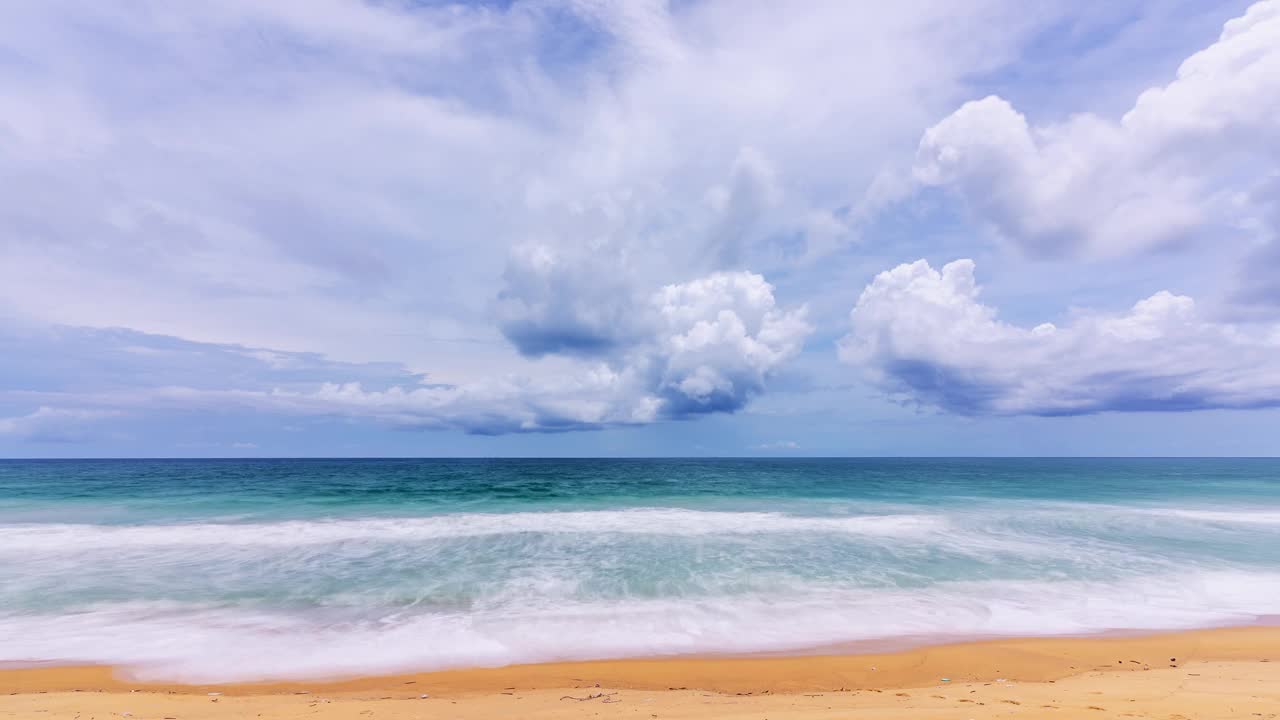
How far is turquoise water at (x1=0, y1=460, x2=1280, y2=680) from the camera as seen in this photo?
9.59m

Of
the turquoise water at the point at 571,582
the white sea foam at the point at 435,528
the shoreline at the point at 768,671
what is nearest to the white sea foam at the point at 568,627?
the turquoise water at the point at 571,582

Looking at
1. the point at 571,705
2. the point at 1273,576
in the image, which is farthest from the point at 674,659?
the point at 1273,576

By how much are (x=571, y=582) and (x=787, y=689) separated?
685 centimetres

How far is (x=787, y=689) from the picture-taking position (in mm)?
7684

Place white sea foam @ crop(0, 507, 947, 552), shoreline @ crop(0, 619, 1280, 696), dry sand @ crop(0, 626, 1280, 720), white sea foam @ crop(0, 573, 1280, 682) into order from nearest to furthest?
dry sand @ crop(0, 626, 1280, 720) < shoreline @ crop(0, 619, 1280, 696) < white sea foam @ crop(0, 573, 1280, 682) < white sea foam @ crop(0, 507, 947, 552)

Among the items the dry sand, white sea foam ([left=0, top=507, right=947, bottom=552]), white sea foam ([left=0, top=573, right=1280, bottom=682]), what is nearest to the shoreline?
the dry sand

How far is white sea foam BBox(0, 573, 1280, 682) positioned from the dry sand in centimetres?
60

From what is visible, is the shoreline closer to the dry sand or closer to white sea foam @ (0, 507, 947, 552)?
the dry sand

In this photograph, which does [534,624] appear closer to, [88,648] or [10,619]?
[88,648]

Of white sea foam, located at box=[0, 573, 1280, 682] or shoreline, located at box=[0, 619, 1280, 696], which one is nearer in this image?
shoreline, located at box=[0, 619, 1280, 696]

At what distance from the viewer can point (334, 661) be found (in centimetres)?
877

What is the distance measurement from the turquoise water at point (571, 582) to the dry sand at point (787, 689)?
68cm

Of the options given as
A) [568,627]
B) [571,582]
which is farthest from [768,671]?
[571,582]

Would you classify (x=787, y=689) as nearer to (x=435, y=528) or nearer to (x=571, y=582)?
(x=571, y=582)
